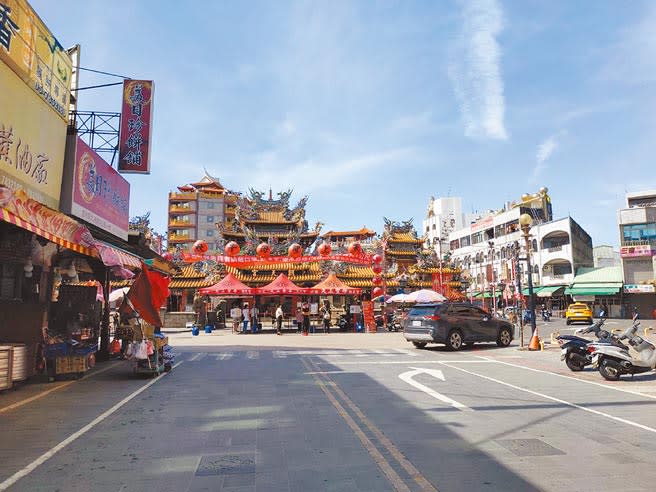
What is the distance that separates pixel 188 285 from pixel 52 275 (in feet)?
110

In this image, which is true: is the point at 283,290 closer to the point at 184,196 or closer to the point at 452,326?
the point at 452,326

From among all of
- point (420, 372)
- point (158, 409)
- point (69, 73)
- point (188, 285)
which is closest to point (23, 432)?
point (158, 409)

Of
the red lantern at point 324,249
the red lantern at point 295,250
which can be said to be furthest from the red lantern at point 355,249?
the red lantern at point 295,250

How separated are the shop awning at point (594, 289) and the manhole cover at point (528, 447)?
47.7 meters

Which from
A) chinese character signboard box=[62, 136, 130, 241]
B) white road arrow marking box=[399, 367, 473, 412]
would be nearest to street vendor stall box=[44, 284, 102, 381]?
chinese character signboard box=[62, 136, 130, 241]

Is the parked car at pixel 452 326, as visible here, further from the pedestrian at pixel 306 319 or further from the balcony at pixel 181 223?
the balcony at pixel 181 223

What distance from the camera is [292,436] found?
19.7ft

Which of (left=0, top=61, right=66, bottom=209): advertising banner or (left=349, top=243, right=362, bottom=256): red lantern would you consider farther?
(left=349, top=243, right=362, bottom=256): red lantern

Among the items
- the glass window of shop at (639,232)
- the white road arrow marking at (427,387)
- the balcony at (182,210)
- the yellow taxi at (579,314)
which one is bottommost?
the white road arrow marking at (427,387)

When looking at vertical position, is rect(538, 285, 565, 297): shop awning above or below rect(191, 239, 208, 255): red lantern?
below

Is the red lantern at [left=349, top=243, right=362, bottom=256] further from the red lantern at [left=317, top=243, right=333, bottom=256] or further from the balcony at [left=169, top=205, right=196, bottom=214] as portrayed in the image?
the balcony at [left=169, top=205, right=196, bottom=214]

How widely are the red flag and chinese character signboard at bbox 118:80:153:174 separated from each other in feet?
17.2

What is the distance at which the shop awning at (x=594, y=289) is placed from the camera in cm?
4693

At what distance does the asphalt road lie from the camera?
179 inches
